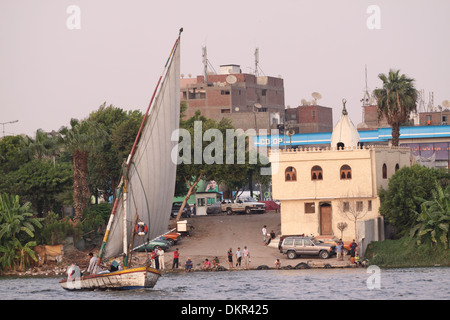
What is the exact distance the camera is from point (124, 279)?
45125mm

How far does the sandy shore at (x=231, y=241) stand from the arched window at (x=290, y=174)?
15.0 ft

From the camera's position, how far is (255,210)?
8644cm

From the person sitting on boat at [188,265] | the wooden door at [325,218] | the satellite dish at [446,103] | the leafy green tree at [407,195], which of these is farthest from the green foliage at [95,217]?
the satellite dish at [446,103]

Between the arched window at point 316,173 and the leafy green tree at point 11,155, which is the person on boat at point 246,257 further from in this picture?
the leafy green tree at point 11,155

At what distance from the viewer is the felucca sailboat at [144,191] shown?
44312mm

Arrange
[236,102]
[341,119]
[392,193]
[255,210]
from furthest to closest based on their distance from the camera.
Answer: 1. [236,102]
2. [255,210]
3. [341,119]
4. [392,193]

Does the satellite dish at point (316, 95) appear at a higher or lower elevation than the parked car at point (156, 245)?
higher

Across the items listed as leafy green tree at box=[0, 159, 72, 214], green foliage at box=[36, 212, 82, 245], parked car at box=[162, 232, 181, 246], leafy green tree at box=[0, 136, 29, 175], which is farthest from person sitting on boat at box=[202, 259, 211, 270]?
leafy green tree at box=[0, 136, 29, 175]

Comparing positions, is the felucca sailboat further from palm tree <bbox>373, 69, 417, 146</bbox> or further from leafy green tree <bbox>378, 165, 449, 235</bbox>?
palm tree <bbox>373, 69, 417, 146</bbox>

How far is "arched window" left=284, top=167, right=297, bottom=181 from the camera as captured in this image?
70.7 metres

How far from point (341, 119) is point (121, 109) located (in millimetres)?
24873
